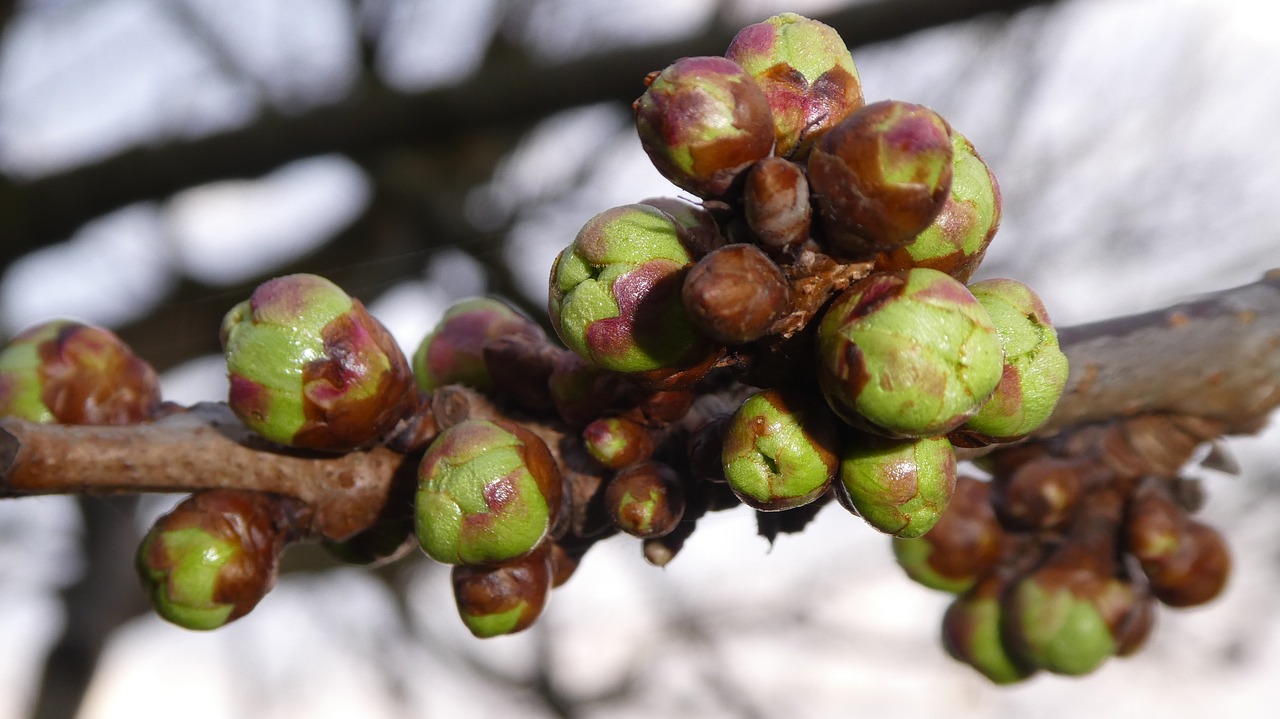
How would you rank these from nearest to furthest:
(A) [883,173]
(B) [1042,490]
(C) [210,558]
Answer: (A) [883,173] → (C) [210,558] → (B) [1042,490]

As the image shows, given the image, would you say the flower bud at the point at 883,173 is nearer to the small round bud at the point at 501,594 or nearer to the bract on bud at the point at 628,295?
the bract on bud at the point at 628,295

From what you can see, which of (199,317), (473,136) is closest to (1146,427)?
(473,136)

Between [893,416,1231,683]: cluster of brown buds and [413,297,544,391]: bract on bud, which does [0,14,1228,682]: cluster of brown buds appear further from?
[893,416,1231,683]: cluster of brown buds

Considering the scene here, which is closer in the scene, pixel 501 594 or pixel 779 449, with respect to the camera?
pixel 779 449

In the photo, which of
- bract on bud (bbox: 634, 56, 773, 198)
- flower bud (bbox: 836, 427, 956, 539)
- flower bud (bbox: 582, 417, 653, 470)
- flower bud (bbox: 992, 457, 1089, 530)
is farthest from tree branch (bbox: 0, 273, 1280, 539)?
bract on bud (bbox: 634, 56, 773, 198)

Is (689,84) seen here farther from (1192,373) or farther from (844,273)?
(1192,373)

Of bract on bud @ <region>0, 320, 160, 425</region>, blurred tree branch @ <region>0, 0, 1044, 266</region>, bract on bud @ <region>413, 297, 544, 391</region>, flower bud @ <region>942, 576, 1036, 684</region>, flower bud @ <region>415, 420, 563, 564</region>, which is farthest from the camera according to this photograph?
blurred tree branch @ <region>0, 0, 1044, 266</region>

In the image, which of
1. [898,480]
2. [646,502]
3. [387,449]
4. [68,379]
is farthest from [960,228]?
[68,379]

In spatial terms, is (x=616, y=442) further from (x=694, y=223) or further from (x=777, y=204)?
(x=777, y=204)
